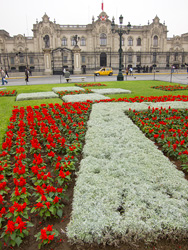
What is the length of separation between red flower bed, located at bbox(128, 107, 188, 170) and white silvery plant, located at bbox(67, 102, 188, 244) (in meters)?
0.40

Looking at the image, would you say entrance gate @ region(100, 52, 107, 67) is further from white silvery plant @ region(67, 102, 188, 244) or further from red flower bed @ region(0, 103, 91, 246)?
white silvery plant @ region(67, 102, 188, 244)

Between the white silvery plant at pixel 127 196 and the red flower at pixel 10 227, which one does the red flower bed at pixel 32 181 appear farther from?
the white silvery plant at pixel 127 196

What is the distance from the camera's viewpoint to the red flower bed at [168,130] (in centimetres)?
454

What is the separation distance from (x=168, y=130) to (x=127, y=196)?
11.7ft

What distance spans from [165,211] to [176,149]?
2118 millimetres

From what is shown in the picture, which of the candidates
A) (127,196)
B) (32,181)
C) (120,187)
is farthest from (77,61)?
(127,196)

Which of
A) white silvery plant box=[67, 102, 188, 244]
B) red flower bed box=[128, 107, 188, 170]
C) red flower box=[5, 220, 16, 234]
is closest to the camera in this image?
red flower box=[5, 220, 16, 234]

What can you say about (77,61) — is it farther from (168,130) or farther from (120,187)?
(120,187)

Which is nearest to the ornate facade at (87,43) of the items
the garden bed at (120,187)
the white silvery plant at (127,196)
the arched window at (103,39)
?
the arched window at (103,39)

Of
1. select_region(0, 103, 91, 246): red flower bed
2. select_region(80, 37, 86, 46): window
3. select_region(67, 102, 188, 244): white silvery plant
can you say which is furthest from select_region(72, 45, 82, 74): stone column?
select_region(67, 102, 188, 244): white silvery plant

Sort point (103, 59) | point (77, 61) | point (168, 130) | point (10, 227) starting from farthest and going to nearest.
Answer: point (103, 59) → point (77, 61) → point (168, 130) → point (10, 227)

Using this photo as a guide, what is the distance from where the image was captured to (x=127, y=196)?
117 inches

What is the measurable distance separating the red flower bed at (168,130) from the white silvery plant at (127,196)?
0.40 meters

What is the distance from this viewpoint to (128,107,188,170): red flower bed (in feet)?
14.9
